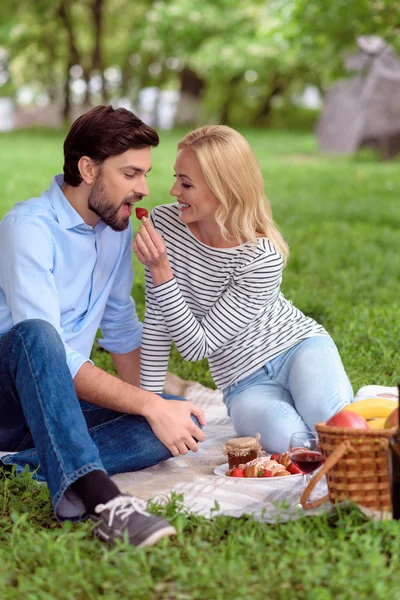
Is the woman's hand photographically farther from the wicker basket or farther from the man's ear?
the wicker basket

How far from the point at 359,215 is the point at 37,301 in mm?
8357

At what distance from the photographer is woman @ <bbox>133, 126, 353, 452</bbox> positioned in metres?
4.11

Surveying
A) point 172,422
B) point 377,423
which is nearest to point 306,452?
point 377,423

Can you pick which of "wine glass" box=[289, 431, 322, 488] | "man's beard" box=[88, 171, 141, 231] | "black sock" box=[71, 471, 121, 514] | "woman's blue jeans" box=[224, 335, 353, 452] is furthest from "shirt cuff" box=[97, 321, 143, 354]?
"black sock" box=[71, 471, 121, 514]

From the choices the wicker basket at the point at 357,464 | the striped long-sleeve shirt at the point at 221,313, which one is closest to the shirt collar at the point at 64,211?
the striped long-sleeve shirt at the point at 221,313

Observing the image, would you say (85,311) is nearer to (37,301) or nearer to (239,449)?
(37,301)

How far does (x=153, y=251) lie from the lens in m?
3.81

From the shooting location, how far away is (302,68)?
35.3 metres

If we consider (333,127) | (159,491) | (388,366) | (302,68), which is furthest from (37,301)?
(302,68)

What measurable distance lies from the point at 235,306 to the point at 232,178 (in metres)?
0.60

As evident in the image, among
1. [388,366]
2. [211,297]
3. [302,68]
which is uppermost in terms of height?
[302,68]

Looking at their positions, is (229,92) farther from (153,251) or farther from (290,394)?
(153,251)

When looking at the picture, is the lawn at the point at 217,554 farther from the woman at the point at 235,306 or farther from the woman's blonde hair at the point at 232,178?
the woman's blonde hair at the point at 232,178

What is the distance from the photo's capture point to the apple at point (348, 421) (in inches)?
125
